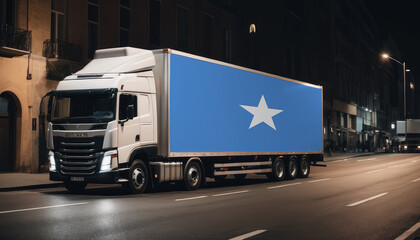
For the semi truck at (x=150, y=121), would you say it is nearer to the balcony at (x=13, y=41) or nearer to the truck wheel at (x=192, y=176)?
the truck wheel at (x=192, y=176)

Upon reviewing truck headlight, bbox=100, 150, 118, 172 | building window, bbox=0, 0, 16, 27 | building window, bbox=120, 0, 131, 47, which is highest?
building window, bbox=120, 0, 131, 47

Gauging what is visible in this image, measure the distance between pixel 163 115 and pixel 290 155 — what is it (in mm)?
8022

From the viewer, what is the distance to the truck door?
1439cm

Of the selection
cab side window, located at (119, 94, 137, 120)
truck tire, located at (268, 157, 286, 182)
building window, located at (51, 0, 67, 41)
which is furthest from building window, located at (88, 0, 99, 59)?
cab side window, located at (119, 94, 137, 120)

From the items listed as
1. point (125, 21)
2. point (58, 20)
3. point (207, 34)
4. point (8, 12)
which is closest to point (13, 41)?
point (8, 12)

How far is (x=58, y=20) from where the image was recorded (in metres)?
24.2

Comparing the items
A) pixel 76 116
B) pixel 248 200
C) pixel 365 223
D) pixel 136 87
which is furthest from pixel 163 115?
pixel 365 223

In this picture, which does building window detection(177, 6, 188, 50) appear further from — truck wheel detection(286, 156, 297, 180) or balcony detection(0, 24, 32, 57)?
truck wheel detection(286, 156, 297, 180)

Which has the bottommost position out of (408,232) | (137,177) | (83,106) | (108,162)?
(408,232)

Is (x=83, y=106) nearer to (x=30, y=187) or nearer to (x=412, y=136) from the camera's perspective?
(x=30, y=187)

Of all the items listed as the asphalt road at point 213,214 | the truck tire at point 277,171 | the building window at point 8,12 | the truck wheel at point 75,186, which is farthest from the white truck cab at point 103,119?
the building window at point 8,12

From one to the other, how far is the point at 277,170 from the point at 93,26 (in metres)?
11.3

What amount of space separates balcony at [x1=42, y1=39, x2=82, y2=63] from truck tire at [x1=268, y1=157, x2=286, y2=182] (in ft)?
32.6

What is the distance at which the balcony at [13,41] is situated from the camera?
2114 cm
